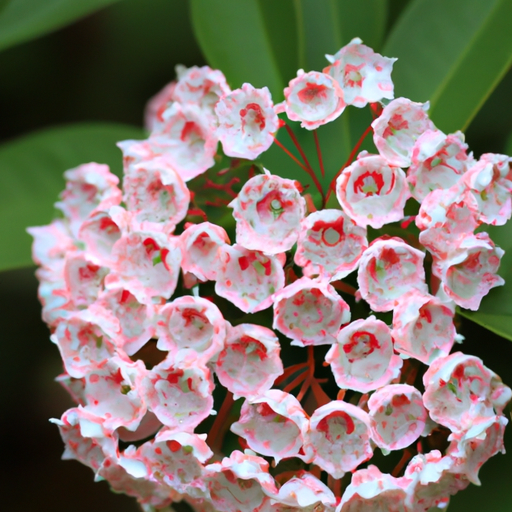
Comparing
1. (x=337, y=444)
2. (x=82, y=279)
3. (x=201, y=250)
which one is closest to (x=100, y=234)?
(x=82, y=279)

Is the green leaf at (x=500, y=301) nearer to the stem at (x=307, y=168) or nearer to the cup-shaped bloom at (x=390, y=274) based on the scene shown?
the cup-shaped bloom at (x=390, y=274)

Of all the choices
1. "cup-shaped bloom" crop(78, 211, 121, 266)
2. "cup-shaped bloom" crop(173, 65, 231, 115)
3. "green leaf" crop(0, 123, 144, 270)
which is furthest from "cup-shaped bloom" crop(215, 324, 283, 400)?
"green leaf" crop(0, 123, 144, 270)

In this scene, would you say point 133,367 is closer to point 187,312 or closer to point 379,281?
point 187,312

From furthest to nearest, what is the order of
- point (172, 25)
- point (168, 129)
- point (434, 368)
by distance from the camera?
point (172, 25) < point (168, 129) < point (434, 368)

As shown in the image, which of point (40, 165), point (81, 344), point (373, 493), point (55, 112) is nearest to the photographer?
point (373, 493)

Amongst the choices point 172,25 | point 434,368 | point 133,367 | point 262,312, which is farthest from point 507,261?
point 172,25

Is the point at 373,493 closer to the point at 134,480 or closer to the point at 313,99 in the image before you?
the point at 134,480
